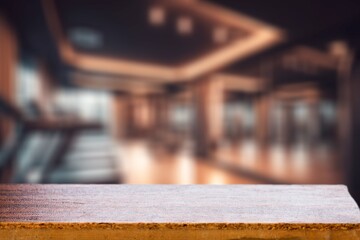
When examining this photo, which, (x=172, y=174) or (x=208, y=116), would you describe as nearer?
(x=172, y=174)

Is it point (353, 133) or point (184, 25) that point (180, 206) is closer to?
point (353, 133)

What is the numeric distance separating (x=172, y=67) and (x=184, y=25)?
171 inches

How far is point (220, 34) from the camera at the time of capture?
6.53m

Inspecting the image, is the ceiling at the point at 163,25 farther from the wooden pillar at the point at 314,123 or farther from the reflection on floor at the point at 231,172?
the wooden pillar at the point at 314,123

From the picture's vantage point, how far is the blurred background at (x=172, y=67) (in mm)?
4215

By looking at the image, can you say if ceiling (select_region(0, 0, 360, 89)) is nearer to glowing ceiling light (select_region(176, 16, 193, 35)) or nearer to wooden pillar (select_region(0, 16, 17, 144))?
glowing ceiling light (select_region(176, 16, 193, 35))

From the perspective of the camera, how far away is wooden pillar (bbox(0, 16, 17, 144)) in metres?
4.75

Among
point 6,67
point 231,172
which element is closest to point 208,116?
point 231,172

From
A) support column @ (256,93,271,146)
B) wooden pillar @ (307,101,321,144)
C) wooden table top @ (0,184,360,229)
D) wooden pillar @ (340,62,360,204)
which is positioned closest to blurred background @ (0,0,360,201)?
wooden pillar @ (340,62,360,204)

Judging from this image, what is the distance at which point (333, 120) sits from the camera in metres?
16.8

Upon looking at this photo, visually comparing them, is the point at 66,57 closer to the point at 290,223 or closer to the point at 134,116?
the point at 290,223

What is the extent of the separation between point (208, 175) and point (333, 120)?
43.2 ft

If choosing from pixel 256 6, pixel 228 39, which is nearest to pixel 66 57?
pixel 228 39

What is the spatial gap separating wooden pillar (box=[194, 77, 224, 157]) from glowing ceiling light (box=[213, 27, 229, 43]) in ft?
8.83
